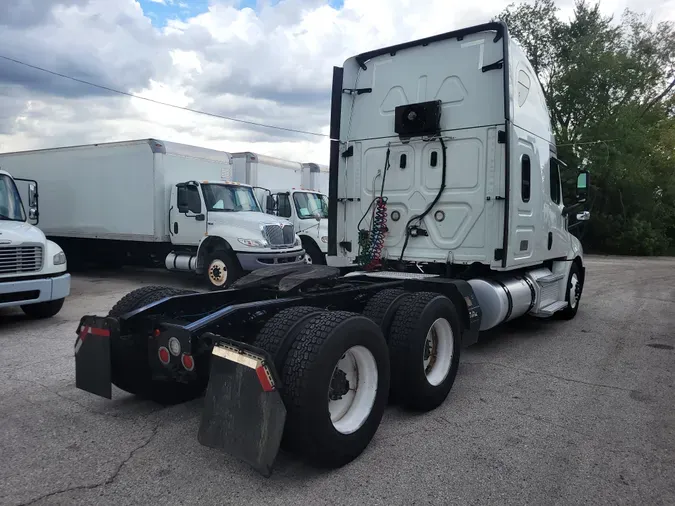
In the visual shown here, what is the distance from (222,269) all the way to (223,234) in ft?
2.47

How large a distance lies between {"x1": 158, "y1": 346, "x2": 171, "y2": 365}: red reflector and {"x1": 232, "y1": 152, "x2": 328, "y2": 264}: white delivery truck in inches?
367

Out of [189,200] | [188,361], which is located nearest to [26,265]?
[189,200]

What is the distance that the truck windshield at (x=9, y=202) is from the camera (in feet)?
26.3

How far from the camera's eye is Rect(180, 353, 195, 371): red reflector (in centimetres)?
329

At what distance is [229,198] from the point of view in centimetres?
1180

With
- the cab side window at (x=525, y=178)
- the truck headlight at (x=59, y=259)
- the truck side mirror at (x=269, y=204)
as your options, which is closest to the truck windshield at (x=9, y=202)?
the truck headlight at (x=59, y=259)

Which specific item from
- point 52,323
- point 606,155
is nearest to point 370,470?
point 52,323

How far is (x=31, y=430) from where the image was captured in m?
3.75

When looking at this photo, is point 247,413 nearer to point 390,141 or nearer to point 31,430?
point 31,430

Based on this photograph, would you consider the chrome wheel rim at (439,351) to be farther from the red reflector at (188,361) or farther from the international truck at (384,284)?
the red reflector at (188,361)

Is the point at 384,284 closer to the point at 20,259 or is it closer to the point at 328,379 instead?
the point at 328,379

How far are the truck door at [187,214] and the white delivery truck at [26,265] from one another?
3641 mm

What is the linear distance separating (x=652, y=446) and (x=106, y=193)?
1215cm

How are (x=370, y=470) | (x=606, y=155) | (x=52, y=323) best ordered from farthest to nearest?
(x=606, y=155), (x=52, y=323), (x=370, y=470)
